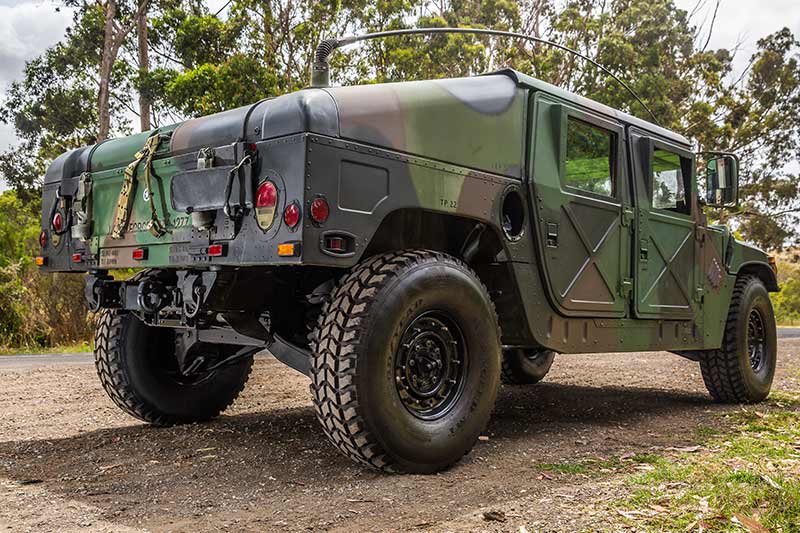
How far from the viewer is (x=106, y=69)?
22875 millimetres

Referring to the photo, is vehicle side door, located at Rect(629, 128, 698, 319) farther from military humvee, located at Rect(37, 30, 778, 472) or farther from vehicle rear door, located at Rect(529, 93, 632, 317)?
vehicle rear door, located at Rect(529, 93, 632, 317)

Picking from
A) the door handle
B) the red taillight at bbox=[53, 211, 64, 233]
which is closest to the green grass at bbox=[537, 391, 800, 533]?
the door handle

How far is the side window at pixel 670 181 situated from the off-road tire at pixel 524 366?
205cm

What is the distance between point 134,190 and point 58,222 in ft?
2.78

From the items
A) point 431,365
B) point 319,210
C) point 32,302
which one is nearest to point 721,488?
point 431,365

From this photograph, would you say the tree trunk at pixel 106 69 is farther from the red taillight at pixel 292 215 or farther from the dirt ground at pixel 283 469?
the red taillight at pixel 292 215

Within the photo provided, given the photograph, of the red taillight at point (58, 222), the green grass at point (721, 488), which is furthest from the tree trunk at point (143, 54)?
the green grass at point (721, 488)

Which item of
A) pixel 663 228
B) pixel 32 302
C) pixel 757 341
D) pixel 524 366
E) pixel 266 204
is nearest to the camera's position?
pixel 266 204

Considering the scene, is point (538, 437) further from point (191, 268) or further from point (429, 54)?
point (429, 54)

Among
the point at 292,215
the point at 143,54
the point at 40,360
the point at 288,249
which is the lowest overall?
the point at 40,360

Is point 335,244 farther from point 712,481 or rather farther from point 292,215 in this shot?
point 712,481

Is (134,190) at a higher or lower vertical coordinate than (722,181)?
lower

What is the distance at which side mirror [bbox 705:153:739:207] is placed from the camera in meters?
7.24

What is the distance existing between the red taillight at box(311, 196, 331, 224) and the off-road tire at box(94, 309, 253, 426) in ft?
6.81
